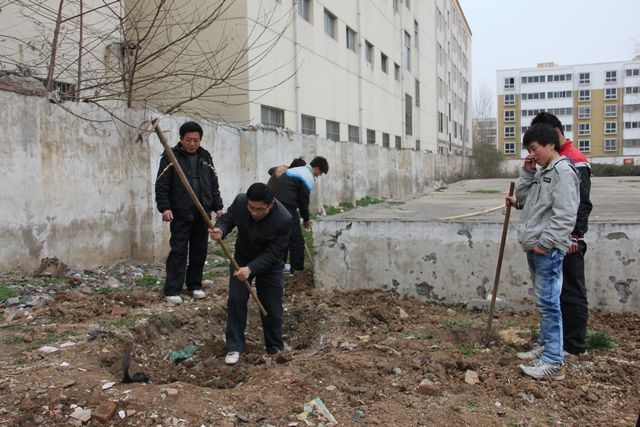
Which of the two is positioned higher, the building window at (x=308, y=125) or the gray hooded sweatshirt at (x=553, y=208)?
the building window at (x=308, y=125)

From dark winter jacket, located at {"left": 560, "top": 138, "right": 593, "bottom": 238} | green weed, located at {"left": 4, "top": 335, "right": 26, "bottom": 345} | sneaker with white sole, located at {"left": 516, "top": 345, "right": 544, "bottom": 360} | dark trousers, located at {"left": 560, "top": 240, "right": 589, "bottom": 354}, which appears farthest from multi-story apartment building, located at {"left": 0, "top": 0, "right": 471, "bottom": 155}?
sneaker with white sole, located at {"left": 516, "top": 345, "right": 544, "bottom": 360}

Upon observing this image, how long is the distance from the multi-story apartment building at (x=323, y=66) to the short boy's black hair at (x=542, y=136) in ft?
15.3

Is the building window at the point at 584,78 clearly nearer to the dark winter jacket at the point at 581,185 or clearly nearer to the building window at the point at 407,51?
the building window at the point at 407,51

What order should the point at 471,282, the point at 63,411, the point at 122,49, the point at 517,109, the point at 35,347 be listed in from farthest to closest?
1. the point at 517,109
2. the point at 122,49
3. the point at 471,282
4. the point at 35,347
5. the point at 63,411

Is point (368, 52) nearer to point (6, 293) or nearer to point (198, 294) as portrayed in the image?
point (198, 294)

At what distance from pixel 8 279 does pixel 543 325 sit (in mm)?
4815

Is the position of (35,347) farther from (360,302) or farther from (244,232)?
(360,302)

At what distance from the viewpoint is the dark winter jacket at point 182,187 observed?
4.99m

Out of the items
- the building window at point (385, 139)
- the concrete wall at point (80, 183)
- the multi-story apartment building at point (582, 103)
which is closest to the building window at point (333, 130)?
the building window at point (385, 139)

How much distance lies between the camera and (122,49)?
7680mm

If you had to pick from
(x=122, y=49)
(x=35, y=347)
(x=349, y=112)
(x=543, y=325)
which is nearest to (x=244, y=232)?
(x=35, y=347)

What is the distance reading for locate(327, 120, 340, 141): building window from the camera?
17.4 meters

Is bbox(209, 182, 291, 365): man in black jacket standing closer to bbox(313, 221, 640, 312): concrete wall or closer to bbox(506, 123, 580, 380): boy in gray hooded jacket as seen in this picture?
bbox(313, 221, 640, 312): concrete wall

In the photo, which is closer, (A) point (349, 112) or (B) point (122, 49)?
(B) point (122, 49)
